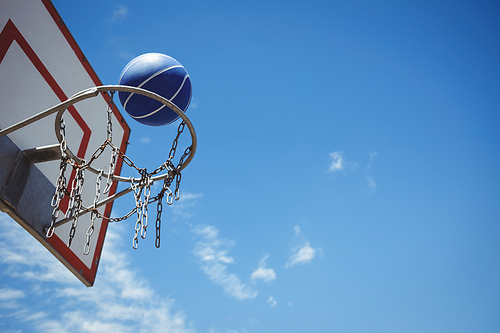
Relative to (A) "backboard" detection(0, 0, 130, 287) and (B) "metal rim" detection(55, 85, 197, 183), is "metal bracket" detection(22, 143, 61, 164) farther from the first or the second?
(B) "metal rim" detection(55, 85, 197, 183)

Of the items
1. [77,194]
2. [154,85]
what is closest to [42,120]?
[77,194]

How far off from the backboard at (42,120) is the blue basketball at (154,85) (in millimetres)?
904

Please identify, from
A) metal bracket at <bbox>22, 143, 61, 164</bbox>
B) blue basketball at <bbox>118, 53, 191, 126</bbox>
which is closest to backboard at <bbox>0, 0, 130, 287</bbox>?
metal bracket at <bbox>22, 143, 61, 164</bbox>

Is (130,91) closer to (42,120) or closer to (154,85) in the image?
(154,85)

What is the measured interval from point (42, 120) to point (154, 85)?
4.33 feet

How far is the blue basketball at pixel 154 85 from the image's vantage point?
340cm

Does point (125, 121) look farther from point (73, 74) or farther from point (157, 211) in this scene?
point (157, 211)

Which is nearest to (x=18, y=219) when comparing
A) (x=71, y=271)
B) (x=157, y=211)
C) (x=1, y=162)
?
(x=1, y=162)

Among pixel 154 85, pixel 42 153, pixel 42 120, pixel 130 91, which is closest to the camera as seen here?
pixel 130 91

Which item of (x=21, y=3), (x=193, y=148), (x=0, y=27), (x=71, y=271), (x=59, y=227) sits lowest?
(x=71, y=271)

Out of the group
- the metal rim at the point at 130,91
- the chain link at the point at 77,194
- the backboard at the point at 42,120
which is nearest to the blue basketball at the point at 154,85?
the metal rim at the point at 130,91

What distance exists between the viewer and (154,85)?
3402 millimetres

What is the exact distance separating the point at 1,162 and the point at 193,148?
155 cm

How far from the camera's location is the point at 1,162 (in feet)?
10.7
